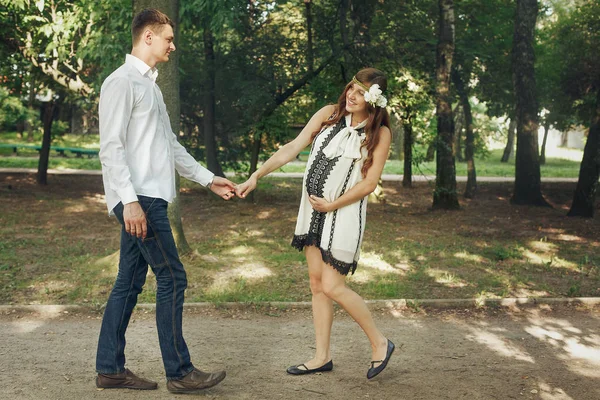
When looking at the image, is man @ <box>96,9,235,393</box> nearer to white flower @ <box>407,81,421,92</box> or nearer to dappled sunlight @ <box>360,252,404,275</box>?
dappled sunlight @ <box>360,252,404,275</box>

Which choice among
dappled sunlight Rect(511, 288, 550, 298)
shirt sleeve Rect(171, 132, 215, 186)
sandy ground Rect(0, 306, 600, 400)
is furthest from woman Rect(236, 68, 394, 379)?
dappled sunlight Rect(511, 288, 550, 298)

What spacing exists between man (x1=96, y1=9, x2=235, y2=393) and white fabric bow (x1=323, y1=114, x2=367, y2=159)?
1058 mm

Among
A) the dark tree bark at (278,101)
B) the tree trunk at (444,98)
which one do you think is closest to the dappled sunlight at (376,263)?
the tree trunk at (444,98)

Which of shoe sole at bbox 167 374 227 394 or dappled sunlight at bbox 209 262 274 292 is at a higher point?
shoe sole at bbox 167 374 227 394

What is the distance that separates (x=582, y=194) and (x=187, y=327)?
1125 cm

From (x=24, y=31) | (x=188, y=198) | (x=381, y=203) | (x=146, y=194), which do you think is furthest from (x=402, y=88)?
(x=146, y=194)

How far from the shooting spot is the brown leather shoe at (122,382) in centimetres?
475

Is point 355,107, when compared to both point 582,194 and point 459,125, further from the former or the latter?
point 459,125

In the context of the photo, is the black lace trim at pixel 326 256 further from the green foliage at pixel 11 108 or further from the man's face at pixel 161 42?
the green foliage at pixel 11 108

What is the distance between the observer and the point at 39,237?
11.3 m

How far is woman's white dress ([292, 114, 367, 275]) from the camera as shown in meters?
4.95

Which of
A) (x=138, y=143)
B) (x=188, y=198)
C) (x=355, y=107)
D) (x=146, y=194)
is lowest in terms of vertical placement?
(x=188, y=198)

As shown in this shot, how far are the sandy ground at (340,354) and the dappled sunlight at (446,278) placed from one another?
0.98 m

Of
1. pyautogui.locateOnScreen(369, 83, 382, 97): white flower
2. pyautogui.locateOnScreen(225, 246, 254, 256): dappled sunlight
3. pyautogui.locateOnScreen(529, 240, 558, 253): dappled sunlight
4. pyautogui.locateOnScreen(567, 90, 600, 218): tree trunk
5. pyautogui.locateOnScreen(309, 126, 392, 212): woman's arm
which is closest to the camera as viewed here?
pyautogui.locateOnScreen(369, 83, 382, 97): white flower
